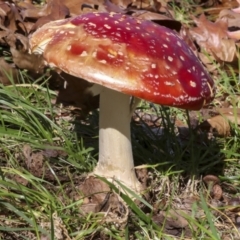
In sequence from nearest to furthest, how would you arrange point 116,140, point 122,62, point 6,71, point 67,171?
point 122,62, point 116,140, point 67,171, point 6,71

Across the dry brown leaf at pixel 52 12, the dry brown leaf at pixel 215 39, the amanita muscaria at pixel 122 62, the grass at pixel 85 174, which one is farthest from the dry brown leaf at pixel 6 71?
the dry brown leaf at pixel 215 39

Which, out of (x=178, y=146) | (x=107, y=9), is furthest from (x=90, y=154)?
(x=107, y=9)

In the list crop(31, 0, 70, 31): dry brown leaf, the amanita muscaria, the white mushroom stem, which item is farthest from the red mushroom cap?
crop(31, 0, 70, 31): dry brown leaf

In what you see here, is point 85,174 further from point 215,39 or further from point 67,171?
point 215,39

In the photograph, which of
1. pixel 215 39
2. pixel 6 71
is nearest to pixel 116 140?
pixel 6 71

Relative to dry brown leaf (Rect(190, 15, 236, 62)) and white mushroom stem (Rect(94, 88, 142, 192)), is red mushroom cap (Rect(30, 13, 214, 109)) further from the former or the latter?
dry brown leaf (Rect(190, 15, 236, 62))

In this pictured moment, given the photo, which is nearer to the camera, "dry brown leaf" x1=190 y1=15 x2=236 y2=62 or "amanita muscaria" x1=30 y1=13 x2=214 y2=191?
"amanita muscaria" x1=30 y1=13 x2=214 y2=191
